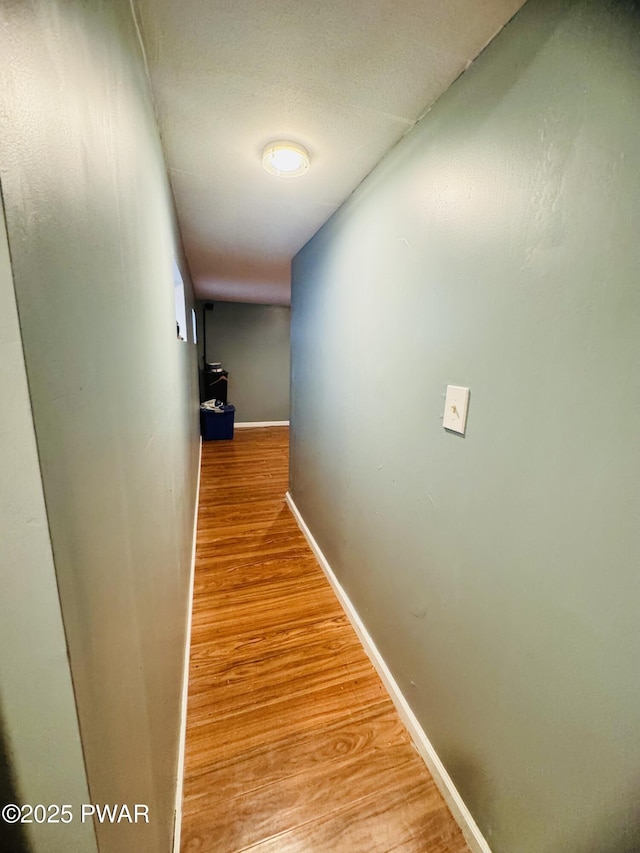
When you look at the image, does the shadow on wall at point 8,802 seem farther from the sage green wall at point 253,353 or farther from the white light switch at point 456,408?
the sage green wall at point 253,353

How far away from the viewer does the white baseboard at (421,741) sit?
91 centimetres

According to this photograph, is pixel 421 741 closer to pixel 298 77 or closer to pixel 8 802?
pixel 8 802

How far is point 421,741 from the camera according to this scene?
1115 mm

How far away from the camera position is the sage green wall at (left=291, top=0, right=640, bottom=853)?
58 centimetres

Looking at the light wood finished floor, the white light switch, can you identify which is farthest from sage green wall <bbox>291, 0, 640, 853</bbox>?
the light wood finished floor

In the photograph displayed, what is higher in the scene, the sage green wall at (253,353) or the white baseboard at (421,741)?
the sage green wall at (253,353)

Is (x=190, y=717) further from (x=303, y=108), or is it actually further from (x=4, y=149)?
(x=303, y=108)

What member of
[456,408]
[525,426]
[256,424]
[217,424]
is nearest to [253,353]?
[256,424]

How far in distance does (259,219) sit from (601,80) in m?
1.65

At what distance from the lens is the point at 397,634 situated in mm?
1274

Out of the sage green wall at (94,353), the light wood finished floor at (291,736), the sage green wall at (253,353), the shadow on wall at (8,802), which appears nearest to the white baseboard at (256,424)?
the sage green wall at (253,353)

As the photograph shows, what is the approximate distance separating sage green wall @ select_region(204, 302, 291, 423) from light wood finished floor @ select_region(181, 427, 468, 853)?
13.2ft

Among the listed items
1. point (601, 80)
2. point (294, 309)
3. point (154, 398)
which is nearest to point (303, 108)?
point (601, 80)

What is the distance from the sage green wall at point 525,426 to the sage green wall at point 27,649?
87 cm
